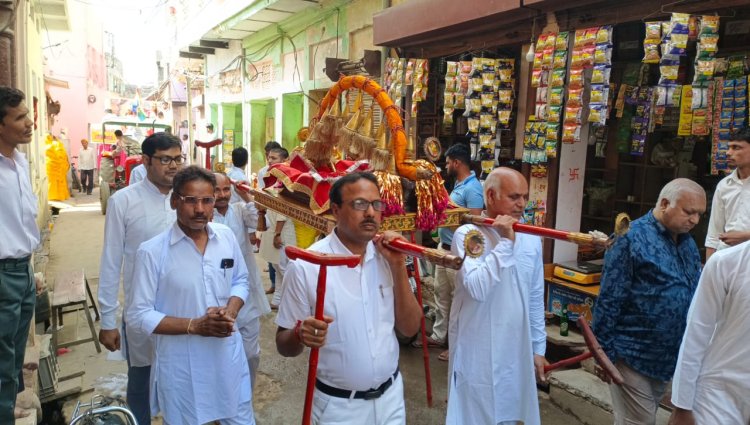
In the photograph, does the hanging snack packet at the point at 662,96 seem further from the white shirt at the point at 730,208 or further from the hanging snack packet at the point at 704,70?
the white shirt at the point at 730,208

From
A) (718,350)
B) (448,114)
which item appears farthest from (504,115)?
(718,350)

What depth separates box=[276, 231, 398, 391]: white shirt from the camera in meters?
2.05

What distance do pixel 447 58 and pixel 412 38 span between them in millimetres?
672

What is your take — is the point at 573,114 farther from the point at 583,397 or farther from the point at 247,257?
the point at 247,257

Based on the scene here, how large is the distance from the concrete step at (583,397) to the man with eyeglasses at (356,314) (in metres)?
2.43

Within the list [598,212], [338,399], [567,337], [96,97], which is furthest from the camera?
[96,97]

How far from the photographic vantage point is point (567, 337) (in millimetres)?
4883

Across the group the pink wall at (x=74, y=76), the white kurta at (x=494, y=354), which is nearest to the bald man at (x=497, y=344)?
the white kurta at (x=494, y=354)

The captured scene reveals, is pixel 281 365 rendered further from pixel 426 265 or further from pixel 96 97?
pixel 96 97

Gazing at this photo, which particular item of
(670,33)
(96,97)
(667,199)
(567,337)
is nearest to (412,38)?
(670,33)

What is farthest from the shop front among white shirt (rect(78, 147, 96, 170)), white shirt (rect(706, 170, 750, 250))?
white shirt (rect(78, 147, 96, 170))

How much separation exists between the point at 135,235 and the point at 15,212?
2.13ft

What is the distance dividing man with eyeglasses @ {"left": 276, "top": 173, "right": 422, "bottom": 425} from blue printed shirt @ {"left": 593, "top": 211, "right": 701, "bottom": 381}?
1.38 meters

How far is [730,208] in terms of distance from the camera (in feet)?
12.3
